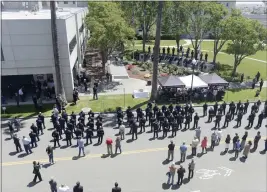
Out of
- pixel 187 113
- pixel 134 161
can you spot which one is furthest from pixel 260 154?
pixel 134 161

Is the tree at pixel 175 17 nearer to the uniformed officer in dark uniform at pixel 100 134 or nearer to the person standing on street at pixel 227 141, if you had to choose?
the person standing on street at pixel 227 141

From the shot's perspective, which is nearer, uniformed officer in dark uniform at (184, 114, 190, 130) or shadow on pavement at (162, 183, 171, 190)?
shadow on pavement at (162, 183, 171, 190)

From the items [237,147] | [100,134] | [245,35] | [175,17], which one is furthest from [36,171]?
[175,17]

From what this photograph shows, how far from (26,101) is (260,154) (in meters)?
18.0

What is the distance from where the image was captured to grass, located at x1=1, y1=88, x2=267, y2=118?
2120cm

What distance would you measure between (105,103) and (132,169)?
9.47 metres

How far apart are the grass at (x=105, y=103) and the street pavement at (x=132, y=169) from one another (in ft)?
13.4

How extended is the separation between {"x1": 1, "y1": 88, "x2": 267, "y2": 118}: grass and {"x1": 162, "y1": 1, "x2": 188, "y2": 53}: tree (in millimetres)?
13878

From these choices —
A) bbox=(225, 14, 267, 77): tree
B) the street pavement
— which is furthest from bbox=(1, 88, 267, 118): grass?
bbox=(225, 14, 267, 77): tree

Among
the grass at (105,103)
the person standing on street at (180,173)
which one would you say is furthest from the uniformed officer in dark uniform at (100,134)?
the person standing on street at (180,173)

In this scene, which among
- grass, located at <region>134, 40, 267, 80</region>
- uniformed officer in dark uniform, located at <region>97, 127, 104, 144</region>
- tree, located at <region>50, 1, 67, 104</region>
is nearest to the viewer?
uniformed officer in dark uniform, located at <region>97, 127, 104, 144</region>

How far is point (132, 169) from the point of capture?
1442cm

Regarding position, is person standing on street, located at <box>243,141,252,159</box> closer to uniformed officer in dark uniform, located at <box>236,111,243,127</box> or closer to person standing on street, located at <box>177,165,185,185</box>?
uniformed officer in dark uniform, located at <box>236,111,243,127</box>

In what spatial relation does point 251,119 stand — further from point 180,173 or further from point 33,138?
point 33,138
